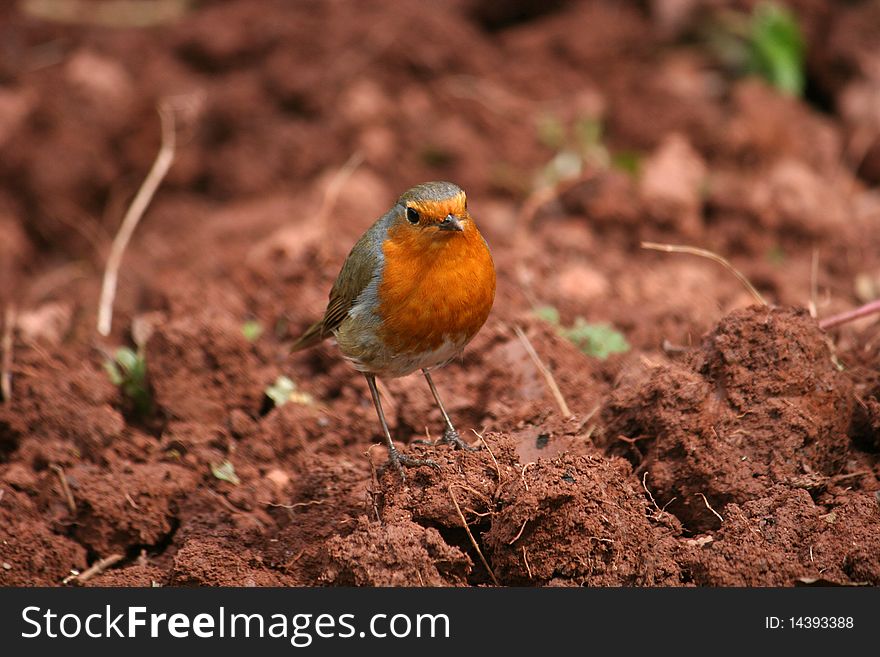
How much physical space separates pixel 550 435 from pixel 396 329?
74cm

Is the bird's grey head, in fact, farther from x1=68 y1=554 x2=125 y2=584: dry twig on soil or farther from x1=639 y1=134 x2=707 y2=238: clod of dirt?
x1=639 y1=134 x2=707 y2=238: clod of dirt

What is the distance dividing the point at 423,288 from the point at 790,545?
164cm

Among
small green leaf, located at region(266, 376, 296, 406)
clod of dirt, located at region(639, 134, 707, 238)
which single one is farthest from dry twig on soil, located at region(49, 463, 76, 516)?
clod of dirt, located at region(639, 134, 707, 238)

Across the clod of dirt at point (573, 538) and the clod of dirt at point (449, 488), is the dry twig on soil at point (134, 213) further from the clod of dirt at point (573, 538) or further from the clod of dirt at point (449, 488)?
the clod of dirt at point (573, 538)

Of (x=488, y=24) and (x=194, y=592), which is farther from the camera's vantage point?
(x=488, y=24)

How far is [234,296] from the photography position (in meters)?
5.99

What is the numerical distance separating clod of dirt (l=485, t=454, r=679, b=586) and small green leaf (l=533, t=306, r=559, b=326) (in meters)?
1.79

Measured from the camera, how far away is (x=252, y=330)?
5.64 meters

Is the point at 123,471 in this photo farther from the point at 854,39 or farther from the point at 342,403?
the point at 854,39

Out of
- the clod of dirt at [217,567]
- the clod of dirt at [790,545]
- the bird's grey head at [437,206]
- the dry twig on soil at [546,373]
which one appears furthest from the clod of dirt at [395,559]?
the bird's grey head at [437,206]

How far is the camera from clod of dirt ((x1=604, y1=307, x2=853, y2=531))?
153 inches

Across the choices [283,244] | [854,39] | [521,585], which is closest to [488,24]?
[854,39]

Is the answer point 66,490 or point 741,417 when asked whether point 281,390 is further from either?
point 741,417

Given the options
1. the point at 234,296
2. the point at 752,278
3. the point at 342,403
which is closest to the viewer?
the point at 342,403
